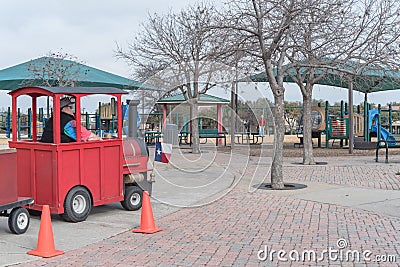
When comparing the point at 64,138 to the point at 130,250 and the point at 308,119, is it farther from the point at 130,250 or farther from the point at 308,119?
the point at 308,119

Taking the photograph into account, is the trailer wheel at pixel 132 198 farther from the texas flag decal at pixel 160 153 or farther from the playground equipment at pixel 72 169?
the texas flag decal at pixel 160 153

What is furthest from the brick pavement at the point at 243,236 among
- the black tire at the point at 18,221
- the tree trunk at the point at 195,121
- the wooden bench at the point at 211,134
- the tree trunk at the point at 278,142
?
the wooden bench at the point at 211,134

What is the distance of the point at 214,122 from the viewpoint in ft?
97.1

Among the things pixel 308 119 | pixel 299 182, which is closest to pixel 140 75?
pixel 308 119

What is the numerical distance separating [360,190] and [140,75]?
12.9 m

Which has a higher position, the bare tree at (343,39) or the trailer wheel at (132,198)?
the bare tree at (343,39)

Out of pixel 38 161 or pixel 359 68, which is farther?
pixel 359 68

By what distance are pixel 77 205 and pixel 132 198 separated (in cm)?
130

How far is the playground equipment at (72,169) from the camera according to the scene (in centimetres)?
802

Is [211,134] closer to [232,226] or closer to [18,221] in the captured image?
[232,226]

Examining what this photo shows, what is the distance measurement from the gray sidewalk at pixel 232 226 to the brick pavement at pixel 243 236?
0.5 inches

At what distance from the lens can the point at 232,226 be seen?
26.1 feet

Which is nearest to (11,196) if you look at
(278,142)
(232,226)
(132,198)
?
(132,198)

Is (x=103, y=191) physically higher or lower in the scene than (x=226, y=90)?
lower
